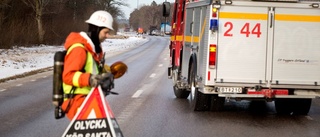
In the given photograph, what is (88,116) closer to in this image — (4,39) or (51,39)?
(4,39)

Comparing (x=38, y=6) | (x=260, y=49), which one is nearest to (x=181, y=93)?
(x=260, y=49)

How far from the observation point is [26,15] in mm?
43875

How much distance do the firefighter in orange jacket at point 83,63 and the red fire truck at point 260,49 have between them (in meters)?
5.10

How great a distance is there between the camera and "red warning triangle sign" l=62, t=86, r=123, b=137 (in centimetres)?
544

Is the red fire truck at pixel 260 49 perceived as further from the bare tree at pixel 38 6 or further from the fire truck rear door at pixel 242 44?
the bare tree at pixel 38 6

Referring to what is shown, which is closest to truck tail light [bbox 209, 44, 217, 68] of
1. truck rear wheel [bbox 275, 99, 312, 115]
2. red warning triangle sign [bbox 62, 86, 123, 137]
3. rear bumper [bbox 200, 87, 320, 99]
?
rear bumper [bbox 200, 87, 320, 99]

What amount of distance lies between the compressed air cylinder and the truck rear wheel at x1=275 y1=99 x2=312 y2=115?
23.5 ft

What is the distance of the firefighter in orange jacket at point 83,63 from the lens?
527 cm

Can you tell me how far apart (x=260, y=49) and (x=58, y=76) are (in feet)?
19.2

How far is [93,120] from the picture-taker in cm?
549

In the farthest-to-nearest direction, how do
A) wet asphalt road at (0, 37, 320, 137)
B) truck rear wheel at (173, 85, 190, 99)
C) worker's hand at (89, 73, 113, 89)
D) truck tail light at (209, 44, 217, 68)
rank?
1. truck rear wheel at (173, 85, 190, 99)
2. truck tail light at (209, 44, 217, 68)
3. wet asphalt road at (0, 37, 320, 137)
4. worker's hand at (89, 73, 113, 89)

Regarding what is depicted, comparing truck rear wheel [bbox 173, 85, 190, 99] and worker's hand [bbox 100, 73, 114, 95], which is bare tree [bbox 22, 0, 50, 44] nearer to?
truck rear wheel [bbox 173, 85, 190, 99]

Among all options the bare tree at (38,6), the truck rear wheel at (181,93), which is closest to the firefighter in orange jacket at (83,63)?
the truck rear wheel at (181,93)

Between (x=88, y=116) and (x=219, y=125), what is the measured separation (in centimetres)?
502
